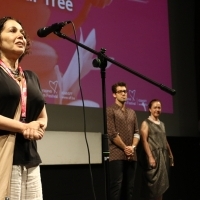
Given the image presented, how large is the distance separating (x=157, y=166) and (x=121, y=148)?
0.65 metres

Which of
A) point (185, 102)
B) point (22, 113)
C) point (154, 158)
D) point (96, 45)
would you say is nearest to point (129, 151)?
point (154, 158)

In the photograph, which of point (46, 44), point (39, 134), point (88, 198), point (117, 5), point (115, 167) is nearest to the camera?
point (39, 134)

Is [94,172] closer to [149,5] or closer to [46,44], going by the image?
[46,44]

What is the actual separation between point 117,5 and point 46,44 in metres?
1.12

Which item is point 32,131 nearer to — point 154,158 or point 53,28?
point 53,28

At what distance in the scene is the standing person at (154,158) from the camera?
4184 mm

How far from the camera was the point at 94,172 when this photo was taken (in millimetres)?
4445

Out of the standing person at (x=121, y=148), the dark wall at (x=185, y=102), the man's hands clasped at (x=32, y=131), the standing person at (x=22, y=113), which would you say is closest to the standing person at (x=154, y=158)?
the standing person at (x=121, y=148)

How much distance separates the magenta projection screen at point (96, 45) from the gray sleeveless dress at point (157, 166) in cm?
47

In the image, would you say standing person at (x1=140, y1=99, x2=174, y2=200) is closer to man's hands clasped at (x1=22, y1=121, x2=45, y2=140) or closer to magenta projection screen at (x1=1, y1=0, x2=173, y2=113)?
magenta projection screen at (x1=1, y1=0, x2=173, y2=113)

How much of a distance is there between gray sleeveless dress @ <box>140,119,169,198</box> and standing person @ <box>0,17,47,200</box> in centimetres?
259

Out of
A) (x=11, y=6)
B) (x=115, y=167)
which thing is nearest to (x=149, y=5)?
(x=11, y=6)

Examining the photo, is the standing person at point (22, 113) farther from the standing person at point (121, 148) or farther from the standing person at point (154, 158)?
the standing person at point (154, 158)

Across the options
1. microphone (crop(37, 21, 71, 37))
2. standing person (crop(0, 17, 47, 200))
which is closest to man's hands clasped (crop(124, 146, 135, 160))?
microphone (crop(37, 21, 71, 37))
